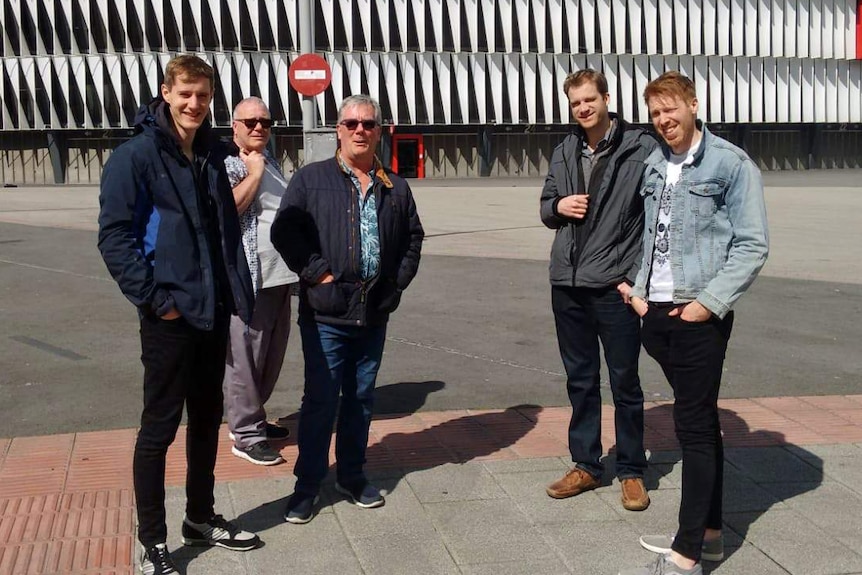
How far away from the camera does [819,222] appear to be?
21.7 meters

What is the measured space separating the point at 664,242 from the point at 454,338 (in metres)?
5.04

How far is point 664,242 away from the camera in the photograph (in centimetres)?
420

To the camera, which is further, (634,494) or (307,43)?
(307,43)

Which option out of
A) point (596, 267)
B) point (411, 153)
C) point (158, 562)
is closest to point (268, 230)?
point (596, 267)

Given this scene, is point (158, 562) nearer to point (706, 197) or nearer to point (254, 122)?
point (254, 122)

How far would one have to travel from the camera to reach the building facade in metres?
55.1

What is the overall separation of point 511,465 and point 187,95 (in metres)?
2.56

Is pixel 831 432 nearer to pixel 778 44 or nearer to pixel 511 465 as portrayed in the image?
pixel 511 465

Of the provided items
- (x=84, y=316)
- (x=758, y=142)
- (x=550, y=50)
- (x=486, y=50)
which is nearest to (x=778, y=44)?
(x=758, y=142)

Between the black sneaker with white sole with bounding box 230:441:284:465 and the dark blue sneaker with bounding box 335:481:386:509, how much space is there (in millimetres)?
735

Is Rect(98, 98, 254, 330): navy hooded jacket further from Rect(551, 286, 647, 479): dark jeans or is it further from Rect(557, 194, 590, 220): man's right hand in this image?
Rect(551, 286, 647, 479): dark jeans

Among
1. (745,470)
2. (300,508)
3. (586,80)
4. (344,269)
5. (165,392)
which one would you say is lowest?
(745,470)

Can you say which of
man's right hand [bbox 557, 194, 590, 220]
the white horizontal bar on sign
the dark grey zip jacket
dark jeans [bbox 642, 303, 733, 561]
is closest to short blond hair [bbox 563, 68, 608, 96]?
the dark grey zip jacket

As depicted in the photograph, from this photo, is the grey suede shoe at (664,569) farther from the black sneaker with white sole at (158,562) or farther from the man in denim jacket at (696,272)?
the black sneaker with white sole at (158,562)
